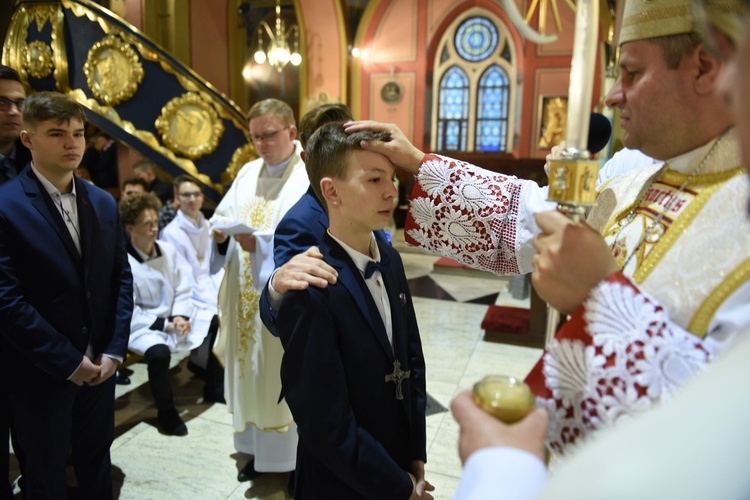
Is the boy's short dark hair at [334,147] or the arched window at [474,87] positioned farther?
the arched window at [474,87]

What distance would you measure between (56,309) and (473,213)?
1.74m

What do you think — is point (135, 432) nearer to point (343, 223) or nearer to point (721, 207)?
point (343, 223)

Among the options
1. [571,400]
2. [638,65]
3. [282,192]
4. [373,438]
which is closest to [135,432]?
[282,192]

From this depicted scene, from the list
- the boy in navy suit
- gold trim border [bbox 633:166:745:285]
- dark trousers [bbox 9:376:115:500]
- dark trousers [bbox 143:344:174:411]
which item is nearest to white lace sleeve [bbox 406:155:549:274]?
the boy in navy suit

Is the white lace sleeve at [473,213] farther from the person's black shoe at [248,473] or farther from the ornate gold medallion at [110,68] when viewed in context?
the ornate gold medallion at [110,68]

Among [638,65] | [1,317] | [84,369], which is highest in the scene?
[638,65]

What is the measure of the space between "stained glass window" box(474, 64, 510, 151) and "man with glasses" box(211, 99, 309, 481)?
32.3 ft

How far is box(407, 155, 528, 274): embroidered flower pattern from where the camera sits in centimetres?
143

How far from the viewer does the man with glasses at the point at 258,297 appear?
281 cm

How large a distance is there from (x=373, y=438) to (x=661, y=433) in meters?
1.03

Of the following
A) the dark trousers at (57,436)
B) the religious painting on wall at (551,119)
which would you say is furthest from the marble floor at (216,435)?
the religious painting on wall at (551,119)

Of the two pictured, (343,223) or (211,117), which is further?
(211,117)

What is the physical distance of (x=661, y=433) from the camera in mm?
500

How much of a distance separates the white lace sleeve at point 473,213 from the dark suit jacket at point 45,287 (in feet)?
4.95
